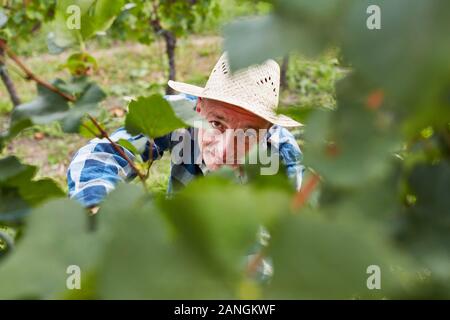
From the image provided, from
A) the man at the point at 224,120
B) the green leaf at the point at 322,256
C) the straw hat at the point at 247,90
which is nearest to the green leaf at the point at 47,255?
the green leaf at the point at 322,256

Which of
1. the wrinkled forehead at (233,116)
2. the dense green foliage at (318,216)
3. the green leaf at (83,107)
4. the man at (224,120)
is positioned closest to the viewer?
the dense green foliage at (318,216)

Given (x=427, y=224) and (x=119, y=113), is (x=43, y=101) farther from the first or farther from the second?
(x=119, y=113)

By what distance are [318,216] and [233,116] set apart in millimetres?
1158

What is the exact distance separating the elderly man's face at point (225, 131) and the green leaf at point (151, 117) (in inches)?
27.7

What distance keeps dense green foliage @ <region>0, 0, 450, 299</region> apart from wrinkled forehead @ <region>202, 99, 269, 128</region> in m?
1.05

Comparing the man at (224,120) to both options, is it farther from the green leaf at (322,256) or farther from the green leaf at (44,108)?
the green leaf at (322,256)

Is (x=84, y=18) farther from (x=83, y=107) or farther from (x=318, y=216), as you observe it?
(x=318, y=216)

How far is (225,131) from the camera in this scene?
1432 millimetres

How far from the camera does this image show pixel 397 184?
37 cm

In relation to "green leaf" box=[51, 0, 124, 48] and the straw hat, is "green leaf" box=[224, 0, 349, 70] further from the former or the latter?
the straw hat

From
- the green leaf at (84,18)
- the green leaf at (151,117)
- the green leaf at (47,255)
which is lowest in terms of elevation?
the green leaf at (47,255)

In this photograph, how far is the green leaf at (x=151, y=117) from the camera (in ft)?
1.71

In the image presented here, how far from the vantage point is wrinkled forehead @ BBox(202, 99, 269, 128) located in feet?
4.66

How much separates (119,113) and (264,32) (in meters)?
4.49
